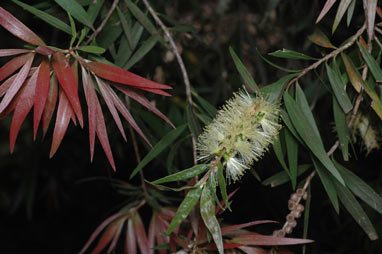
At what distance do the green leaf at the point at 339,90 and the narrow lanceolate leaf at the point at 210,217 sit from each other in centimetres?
27

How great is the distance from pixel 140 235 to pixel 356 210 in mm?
443

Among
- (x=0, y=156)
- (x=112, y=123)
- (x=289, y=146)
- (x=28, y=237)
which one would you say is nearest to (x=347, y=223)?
(x=289, y=146)

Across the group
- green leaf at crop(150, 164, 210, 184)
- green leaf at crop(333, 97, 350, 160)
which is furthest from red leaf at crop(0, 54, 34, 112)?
green leaf at crop(333, 97, 350, 160)

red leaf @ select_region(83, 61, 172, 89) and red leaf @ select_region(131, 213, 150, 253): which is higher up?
red leaf @ select_region(83, 61, 172, 89)

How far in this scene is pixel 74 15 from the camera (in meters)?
0.73

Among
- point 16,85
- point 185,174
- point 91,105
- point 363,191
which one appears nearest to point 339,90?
point 363,191

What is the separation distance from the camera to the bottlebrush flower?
23.2 inches

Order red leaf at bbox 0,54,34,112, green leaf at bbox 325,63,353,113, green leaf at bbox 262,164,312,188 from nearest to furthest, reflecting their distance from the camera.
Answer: red leaf at bbox 0,54,34,112 < green leaf at bbox 325,63,353,113 < green leaf at bbox 262,164,312,188

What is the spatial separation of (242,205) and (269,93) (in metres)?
0.42

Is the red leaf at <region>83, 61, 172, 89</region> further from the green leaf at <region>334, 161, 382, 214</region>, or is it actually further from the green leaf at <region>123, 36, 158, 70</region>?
the green leaf at <region>334, 161, 382, 214</region>

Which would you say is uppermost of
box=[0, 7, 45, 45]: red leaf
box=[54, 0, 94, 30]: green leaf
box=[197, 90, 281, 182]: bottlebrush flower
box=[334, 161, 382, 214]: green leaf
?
box=[54, 0, 94, 30]: green leaf

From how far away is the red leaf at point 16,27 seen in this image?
0.57 metres

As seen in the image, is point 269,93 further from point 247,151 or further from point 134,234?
point 134,234

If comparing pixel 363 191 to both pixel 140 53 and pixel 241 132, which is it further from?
pixel 140 53
